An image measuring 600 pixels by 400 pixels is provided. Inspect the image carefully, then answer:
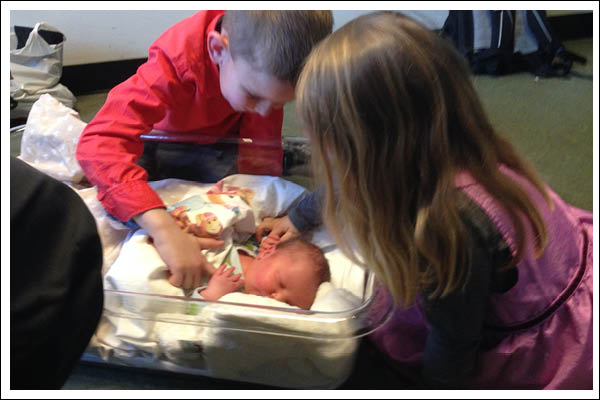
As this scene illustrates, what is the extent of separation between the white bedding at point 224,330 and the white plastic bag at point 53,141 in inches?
8.6

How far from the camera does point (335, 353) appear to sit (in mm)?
760

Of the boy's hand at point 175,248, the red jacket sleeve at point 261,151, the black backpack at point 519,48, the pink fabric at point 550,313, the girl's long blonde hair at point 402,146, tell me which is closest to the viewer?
the girl's long blonde hair at point 402,146

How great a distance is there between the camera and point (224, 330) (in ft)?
2.52

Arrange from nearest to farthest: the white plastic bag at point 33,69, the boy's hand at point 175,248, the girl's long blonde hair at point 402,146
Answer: the girl's long blonde hair at point 402,146
the boy's hand at point 175,248
the white plastic bag at point 33,69

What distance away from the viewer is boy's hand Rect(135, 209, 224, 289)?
84cm

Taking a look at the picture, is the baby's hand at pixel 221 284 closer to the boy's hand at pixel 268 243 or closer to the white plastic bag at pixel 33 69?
the boy's hand at pixel 268 243

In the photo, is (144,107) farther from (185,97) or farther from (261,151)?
(261,151)

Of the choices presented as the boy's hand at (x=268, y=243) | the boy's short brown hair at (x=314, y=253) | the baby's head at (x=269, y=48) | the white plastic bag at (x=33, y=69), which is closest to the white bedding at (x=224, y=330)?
the boy's short brown hair at (x=314, y=253)

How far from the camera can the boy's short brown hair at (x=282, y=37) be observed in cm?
70

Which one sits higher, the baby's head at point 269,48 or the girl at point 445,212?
the baby's head at point 269,48

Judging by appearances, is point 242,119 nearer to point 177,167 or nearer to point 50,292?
point 177,167

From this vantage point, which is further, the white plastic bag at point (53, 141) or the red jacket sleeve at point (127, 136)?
the white plastic bag at point (53, 141)

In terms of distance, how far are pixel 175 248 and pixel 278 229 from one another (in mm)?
231

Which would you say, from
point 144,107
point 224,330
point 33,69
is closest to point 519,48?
point 144,107
